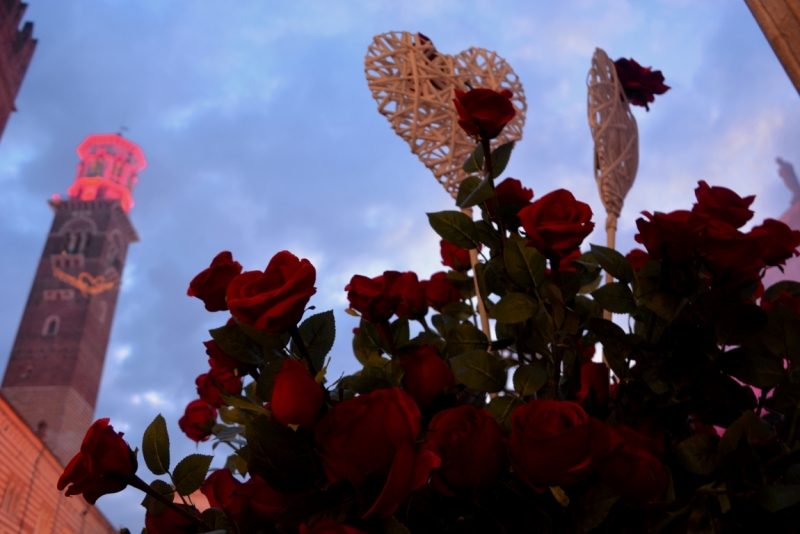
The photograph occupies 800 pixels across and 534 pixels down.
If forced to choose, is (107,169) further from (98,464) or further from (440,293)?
(98,464)

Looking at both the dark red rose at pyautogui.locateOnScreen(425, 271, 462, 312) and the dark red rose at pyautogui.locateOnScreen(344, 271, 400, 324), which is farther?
the dark red rose at pyautogui.locateOnScreen(425, 271, 462, 312)

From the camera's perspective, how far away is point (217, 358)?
0.41m

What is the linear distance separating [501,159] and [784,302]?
245 millimetres

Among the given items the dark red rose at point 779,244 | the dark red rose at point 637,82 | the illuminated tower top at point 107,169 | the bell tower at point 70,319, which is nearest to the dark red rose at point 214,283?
the dark red rose at point 779,244

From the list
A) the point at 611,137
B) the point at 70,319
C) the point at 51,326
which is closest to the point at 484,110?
the point at 611,137

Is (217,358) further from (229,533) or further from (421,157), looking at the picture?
(421,157)

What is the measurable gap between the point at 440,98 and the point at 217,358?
471 mm

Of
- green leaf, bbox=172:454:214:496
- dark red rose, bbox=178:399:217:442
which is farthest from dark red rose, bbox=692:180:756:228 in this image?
dark red rose, bbox=178:399:217:442

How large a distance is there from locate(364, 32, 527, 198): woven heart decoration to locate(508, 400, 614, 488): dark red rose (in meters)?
0.47

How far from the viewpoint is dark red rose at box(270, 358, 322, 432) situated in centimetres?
28

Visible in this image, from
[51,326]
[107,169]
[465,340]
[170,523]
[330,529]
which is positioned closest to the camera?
[330,529]

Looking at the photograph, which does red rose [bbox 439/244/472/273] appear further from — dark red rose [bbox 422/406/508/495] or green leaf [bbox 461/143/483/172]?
dark red rose [bbox 422/406/508/495]

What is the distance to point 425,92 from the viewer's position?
29.7 inches

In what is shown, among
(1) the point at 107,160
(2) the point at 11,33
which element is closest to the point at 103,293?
(1) the point at 107,160
